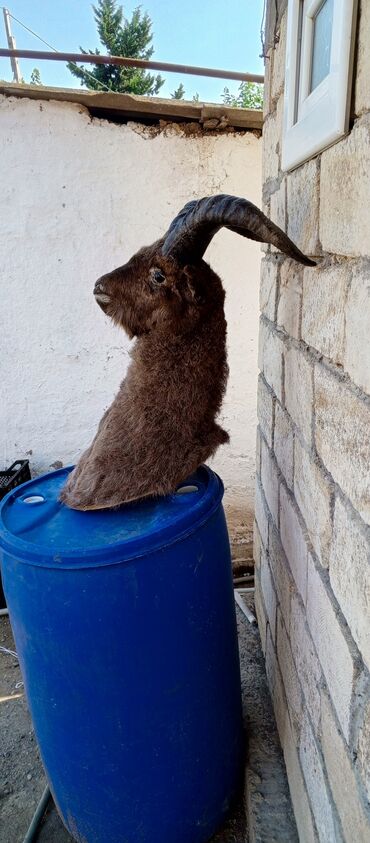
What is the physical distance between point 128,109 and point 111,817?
10.3 feet

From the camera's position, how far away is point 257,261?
3285 mm

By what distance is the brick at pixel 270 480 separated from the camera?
188 cm

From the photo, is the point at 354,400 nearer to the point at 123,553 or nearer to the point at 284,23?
the point at 123,553

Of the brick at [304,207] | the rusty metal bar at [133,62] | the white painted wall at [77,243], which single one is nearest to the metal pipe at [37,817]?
the white painted wall at [77,243]

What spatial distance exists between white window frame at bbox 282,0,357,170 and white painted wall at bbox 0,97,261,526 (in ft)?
5.64

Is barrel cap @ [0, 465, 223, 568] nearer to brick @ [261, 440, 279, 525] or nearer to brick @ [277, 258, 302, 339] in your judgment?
brick @ [261, 440, 279, 525]

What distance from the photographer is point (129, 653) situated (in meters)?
1.39

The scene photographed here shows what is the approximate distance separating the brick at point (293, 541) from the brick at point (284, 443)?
0.25ft

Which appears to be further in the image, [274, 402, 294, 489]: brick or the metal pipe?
the metal pipe

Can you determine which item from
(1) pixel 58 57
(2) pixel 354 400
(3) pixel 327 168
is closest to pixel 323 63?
(3) pixel 327 168

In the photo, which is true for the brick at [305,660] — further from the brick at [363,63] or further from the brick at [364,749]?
the brick at [363,63]

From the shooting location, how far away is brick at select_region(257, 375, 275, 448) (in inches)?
76.5

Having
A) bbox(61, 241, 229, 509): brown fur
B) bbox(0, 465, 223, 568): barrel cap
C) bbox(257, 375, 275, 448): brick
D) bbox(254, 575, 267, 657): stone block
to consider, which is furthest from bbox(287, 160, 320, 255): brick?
bbox(254, 575, 267, 657): stone block

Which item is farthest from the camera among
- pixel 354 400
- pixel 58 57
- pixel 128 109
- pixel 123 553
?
pixel 58 57
